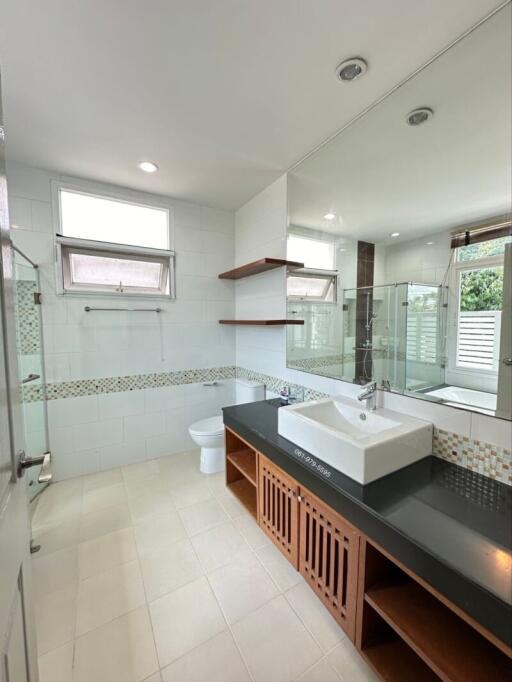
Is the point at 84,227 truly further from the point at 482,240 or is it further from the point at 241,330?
the point at 482,240

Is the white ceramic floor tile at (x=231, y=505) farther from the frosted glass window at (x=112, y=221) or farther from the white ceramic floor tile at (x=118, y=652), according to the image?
the frosted glass window at (x=112, y=221)

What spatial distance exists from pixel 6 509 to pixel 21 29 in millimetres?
1765

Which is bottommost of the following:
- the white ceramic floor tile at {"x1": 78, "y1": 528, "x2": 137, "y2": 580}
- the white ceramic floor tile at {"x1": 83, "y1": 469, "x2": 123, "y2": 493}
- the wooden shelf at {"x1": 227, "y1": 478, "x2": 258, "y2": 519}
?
the white ceramic floor tile at {"x1": 78, "y1": 528, "x2": 137, "y2": 580}

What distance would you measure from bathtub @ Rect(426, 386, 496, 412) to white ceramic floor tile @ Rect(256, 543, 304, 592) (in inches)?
48.7

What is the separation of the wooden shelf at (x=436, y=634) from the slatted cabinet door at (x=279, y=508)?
46cm

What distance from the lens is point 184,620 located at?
4.37ft

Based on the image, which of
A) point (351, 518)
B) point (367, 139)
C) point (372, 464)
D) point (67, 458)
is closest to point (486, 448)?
point (372, 464)

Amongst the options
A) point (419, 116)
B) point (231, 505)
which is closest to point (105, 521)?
point (231, 505)

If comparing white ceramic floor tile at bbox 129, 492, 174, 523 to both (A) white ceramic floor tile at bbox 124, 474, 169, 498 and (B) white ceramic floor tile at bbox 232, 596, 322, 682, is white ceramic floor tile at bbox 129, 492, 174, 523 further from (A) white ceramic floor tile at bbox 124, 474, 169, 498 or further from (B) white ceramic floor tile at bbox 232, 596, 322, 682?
(B) white ceramic floor tile at bbox 232, 596, 322, 682

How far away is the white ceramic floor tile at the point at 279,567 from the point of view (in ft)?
4.99

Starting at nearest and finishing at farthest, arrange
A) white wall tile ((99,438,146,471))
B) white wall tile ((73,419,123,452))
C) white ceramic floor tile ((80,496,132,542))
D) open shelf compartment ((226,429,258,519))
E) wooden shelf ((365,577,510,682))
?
1. wooden shelf ((365,577,510,682))
2. white ceramic floor tile ((80,496,132,542))
3. open shelf compartment ((226,429,258,519))
4. white wall tile ((73,419,123,452))
5. white wall tile ((99,438,146,471))

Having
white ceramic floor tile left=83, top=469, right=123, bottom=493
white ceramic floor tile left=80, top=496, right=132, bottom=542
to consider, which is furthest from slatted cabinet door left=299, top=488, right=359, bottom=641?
white ceramic floor tile left=83, top=469, right=123, bottom=493

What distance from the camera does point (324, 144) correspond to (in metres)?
1.88

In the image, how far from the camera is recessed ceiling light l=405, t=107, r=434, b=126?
1.35 m
